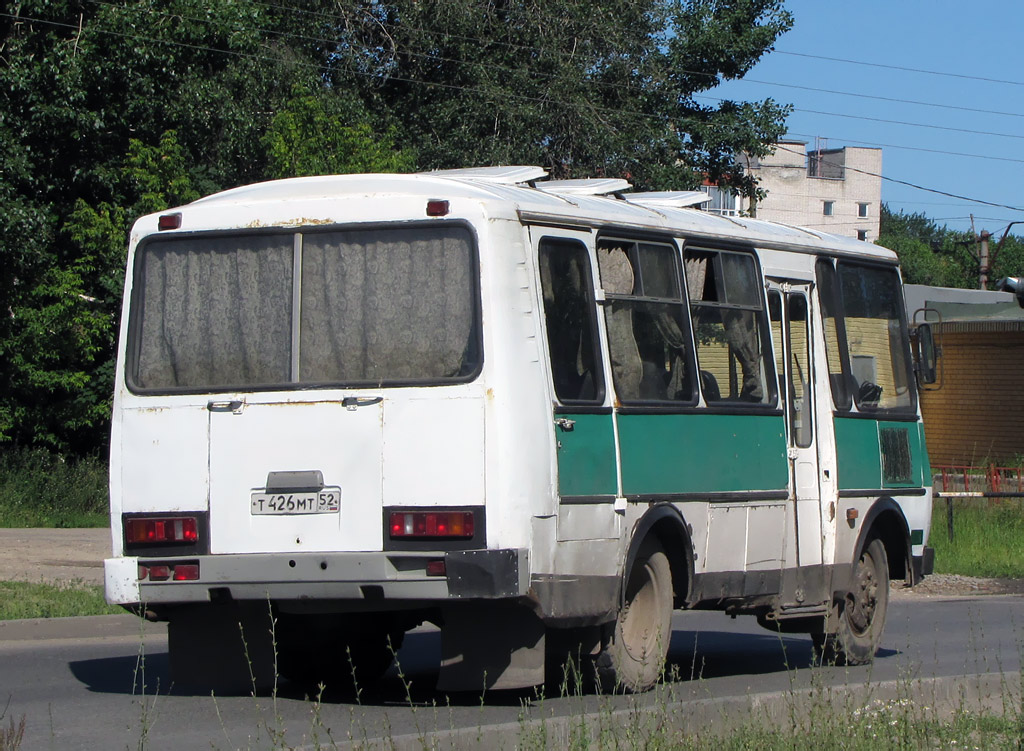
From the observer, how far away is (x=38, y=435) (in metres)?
23.6

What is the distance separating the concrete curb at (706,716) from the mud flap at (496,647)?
0.61m

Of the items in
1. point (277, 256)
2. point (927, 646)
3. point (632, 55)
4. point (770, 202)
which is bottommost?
point (927, 646)

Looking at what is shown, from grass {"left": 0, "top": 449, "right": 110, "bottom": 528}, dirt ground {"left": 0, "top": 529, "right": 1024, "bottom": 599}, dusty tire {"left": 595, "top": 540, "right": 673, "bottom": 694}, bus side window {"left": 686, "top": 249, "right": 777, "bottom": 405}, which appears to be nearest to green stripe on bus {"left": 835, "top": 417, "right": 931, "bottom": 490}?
bus side window {"left": 686, "top": 249, "right": 777, "bottom": 405}

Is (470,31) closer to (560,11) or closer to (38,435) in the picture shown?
(560,11)

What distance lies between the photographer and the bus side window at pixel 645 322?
848 centimetres

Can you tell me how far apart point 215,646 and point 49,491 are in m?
14.4

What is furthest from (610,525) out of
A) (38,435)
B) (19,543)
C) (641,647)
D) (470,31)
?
(470,31)

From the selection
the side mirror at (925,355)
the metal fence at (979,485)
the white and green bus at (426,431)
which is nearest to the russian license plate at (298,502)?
the white and green bus at (426,431)

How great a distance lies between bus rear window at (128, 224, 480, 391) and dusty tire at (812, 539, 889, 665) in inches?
163

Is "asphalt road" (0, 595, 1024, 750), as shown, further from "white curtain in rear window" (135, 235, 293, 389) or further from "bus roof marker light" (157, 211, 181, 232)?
"bus roof marker light" (157, 211, 181, 232)

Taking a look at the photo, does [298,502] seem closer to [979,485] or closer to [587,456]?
[587,456]

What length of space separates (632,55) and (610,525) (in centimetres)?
2729

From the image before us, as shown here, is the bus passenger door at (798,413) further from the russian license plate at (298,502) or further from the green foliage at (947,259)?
the green foliage at (947,259)

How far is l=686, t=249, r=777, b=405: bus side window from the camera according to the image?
930 centimetres
